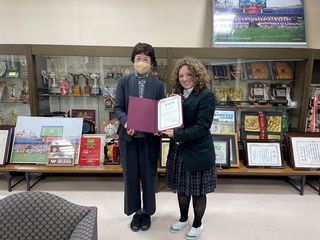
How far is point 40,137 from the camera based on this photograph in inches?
116

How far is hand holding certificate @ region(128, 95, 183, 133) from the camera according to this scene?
6.07 feet

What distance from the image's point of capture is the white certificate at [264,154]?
2.90 meters

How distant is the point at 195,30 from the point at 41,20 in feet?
6.40

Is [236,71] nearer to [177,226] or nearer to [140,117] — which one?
[140,117]

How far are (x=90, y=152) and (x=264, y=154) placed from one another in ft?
6.60

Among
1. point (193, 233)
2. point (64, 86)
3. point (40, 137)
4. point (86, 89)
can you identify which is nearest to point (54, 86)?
point (64, 86)

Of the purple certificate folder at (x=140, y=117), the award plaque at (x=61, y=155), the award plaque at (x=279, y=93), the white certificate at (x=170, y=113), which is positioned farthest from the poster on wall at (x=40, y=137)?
the award plaque at (x=279, y=93)

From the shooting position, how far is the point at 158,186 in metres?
2.96

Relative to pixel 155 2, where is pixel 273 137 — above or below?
below

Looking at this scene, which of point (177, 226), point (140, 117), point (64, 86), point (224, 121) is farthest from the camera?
point (64, 86)

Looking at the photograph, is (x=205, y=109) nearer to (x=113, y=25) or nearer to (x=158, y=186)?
(x=158, y=186)

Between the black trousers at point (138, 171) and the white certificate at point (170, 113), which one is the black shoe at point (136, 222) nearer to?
the black trousers at point (138, 171)

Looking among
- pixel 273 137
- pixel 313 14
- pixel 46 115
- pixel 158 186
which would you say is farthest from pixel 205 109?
pixel 313 14

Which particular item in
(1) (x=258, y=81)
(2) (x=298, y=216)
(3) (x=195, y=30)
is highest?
(3) (x=195, y=30)
